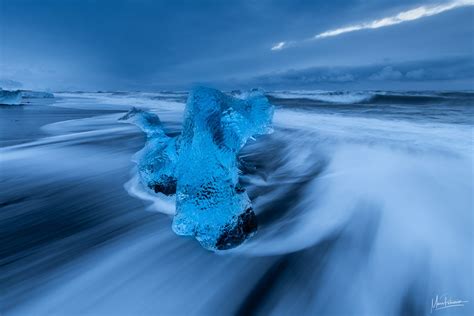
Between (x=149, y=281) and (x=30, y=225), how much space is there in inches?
53.7

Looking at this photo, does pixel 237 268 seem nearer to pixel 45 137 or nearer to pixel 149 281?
pixel 149 281

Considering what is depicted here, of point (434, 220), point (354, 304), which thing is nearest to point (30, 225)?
point (354, 304)

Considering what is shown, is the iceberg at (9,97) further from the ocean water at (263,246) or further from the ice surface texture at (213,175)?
the ice surface texture at (213,175)

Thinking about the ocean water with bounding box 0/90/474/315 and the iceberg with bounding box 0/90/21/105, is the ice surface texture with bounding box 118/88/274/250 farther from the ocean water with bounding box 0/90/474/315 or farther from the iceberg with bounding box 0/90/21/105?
the iceberg with bounding box 0/90/21/105

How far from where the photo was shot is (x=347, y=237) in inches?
84.2

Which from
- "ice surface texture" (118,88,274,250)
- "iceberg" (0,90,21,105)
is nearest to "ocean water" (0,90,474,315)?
"ice surface texture" (118,88,274,250)

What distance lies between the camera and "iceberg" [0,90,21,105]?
15.6 m

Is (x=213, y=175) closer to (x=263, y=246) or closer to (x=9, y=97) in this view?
(x=263, y=246)

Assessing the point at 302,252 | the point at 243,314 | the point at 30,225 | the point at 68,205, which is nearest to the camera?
the point at 243,314

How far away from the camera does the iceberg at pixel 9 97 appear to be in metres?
15.6

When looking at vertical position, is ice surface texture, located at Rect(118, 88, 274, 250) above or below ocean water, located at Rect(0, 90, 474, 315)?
above

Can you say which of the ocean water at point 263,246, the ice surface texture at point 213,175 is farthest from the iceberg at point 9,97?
the ice surface texture at point 213,175

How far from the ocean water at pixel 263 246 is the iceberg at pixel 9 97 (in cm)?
1544

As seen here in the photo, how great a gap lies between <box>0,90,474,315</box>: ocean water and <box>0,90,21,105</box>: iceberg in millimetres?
15440
